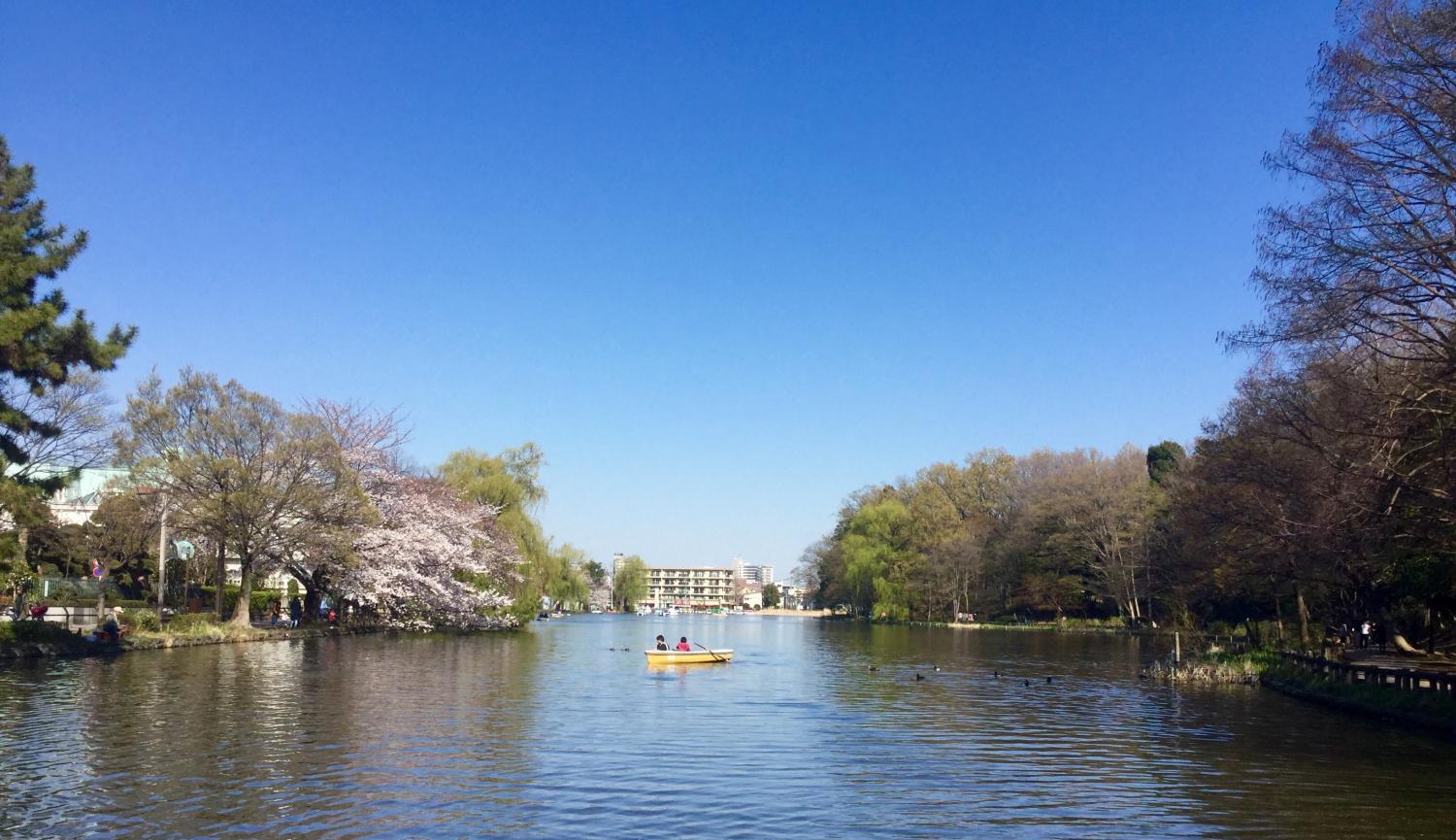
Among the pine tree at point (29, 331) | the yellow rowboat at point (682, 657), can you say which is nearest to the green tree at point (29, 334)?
the pine tree at point (29, 331)

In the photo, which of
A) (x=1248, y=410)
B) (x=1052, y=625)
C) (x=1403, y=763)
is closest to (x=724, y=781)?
(x=1403, y=763)

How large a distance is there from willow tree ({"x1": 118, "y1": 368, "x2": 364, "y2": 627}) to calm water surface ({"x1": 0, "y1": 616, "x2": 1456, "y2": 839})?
10121 mm

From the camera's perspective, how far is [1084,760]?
1861 centimetres

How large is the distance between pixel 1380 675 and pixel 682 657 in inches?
869

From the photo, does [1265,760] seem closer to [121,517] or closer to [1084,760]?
[1084,760]

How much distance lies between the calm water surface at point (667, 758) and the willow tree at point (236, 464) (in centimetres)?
1012

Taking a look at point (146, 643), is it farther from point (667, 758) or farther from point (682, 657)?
point (667, 758)

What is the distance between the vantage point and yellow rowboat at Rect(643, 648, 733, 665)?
3791 cm

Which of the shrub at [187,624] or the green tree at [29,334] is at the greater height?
the green tree at [29,334]

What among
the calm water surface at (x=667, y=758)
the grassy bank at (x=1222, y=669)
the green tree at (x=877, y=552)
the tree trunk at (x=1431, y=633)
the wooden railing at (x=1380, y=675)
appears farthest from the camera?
the green tree at (x=877, y=552)

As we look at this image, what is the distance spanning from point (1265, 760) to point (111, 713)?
71.6 ft

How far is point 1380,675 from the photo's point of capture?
25.8 m

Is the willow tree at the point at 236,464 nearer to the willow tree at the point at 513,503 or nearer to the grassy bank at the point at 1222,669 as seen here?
the willow tree at the point at 513,503

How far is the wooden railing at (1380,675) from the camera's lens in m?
22.9
